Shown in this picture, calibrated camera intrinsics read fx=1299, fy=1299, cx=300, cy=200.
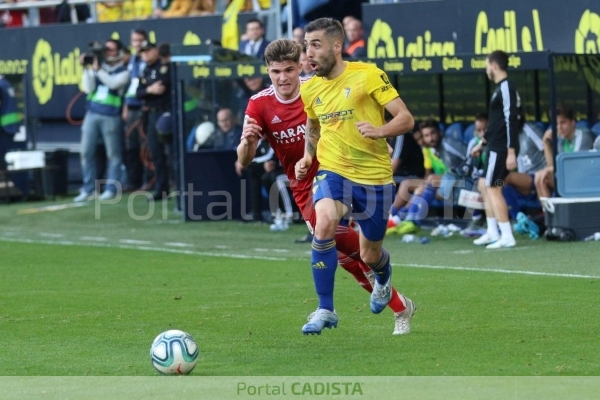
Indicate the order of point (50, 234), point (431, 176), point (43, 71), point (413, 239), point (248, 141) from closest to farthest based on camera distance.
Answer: point (248, 141) → point (413, 239) → point (431, 176) → point (50, 234) → point (43, 71)

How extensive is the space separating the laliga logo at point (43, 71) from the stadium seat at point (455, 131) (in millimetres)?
9612

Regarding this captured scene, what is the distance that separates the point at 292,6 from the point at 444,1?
3.12 metres

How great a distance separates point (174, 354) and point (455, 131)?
11.2 meters

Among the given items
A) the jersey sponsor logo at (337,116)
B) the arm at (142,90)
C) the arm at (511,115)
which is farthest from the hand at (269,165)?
the jersey sponsor logo at (337,116)

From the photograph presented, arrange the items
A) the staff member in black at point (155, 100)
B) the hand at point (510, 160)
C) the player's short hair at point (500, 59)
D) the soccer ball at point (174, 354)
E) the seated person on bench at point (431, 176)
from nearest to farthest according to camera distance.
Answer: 1. the soccer ball at point (174, 354)
2. the player's short hair at point (500, 59)
3. the hand at point (510, 160)
4. the seated person on bench at point (431, 176)
5. the staff member in black at point (155, 100)

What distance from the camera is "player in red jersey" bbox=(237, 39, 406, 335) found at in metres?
8.66

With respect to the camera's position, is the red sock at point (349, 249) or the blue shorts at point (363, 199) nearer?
the blue shorts at point (363, 199)

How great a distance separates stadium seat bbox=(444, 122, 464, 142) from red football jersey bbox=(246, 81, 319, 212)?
881cm

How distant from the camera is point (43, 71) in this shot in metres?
24.9

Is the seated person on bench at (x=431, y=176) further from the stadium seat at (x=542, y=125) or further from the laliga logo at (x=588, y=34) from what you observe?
the laliga logo at (x=588, y=34)

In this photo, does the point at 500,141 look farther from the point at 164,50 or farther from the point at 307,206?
the point at 164,50

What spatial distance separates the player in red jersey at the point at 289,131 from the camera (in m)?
8.66

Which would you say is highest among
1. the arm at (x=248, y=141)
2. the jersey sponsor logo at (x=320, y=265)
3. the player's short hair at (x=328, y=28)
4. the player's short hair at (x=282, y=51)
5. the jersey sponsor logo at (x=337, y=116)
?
the player's short hair at (x=328, y=28)

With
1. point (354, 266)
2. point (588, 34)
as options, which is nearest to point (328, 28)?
point (354, 266)
